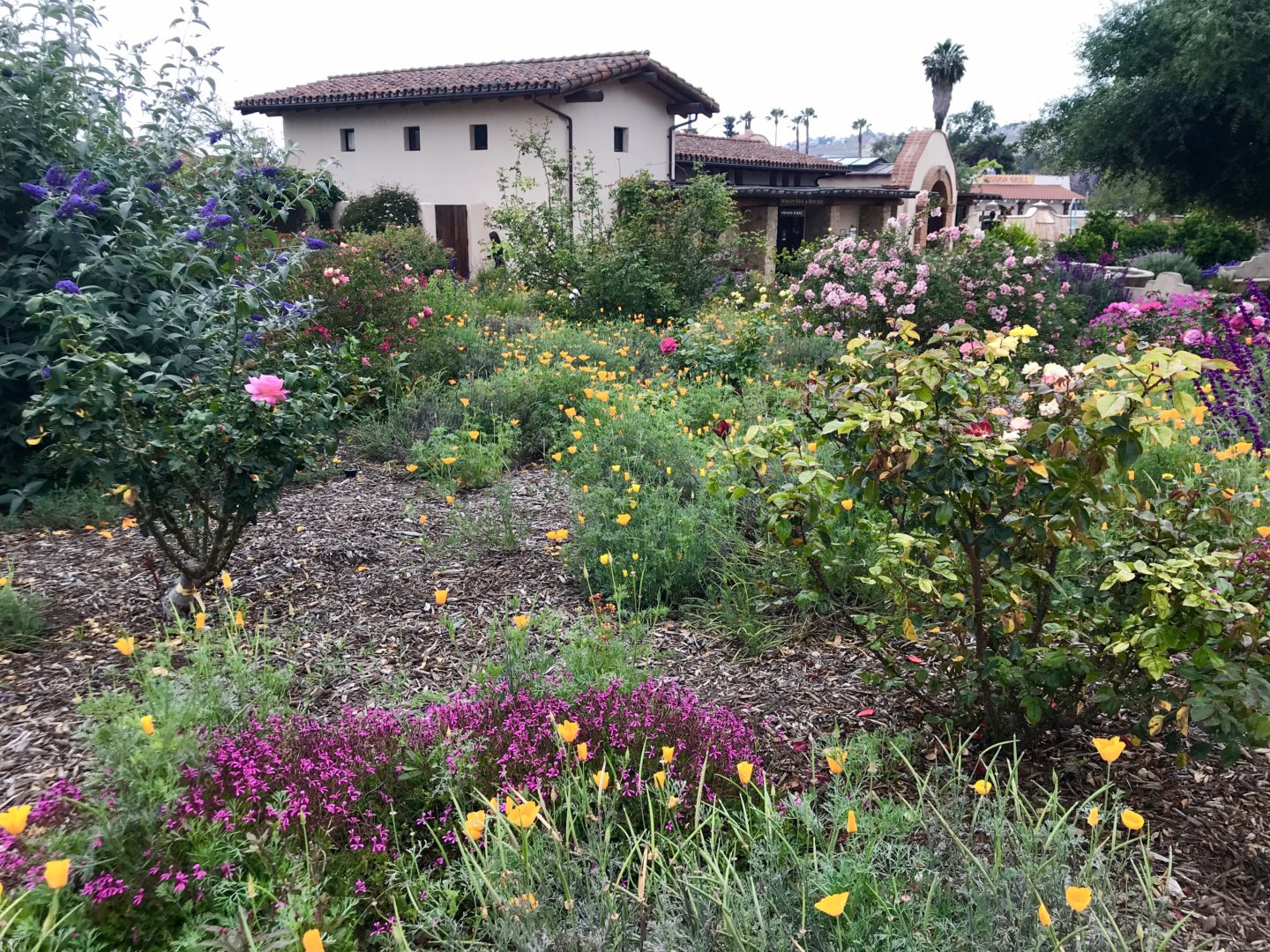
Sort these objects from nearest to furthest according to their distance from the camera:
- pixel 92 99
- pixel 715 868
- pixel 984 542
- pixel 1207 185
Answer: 1. pixel 715 868
2. pixel 984 542
3. pixel 92 99
4. pixel 1207 185

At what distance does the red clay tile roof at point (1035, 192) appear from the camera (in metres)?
54.0

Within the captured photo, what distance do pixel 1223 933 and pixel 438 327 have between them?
6574 millimetres

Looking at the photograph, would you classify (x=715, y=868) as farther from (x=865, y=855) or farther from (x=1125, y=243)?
Answer: (x=1125, y=243)

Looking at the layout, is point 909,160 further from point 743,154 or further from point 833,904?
point 833,904

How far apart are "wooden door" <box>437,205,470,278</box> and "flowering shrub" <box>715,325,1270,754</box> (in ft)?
64.1

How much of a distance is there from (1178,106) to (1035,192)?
1771 inches

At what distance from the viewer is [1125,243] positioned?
25891 millimetres

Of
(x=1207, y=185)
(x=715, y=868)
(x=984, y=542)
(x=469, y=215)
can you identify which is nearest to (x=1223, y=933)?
(x=984, y=542)

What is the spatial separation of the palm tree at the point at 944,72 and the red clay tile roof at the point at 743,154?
80.6ft

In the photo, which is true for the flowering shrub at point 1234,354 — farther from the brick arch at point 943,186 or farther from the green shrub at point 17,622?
the brick arch at point 943,186

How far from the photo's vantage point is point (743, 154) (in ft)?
89.4

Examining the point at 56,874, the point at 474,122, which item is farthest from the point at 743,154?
the point at 56,874

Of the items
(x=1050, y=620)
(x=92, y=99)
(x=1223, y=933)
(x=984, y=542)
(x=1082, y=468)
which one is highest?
(x=92, y=99)

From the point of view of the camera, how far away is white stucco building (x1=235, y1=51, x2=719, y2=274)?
1992cm
